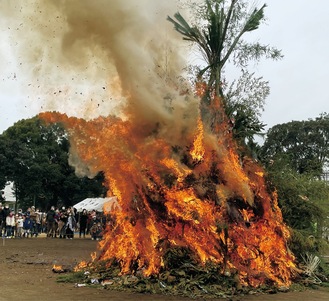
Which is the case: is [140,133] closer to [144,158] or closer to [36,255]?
[144,158]

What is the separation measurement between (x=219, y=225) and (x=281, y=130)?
1638 inches

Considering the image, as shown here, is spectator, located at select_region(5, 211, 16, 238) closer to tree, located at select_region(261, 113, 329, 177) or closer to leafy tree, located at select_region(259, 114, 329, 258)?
leafy tree, located at select_region(259, 114, 329, 258)

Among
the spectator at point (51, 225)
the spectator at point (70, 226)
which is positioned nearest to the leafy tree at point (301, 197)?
the spectator at point (70, 226)

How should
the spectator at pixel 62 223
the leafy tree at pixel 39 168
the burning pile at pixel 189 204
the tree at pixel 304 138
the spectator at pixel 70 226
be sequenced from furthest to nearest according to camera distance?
the tree at pixel 304 138 → the leafy tree at pixel 39 168 → the spectator at pixel 62 223 → the spectator at pixel 70 226 → the burning pile at pixel 189 204

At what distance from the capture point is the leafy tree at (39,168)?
4422 centimetres

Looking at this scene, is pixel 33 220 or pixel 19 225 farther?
pixel 33 220

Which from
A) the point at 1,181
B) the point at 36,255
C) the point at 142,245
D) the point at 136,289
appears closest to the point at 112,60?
the point at 142,245

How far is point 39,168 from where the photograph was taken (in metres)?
44.3

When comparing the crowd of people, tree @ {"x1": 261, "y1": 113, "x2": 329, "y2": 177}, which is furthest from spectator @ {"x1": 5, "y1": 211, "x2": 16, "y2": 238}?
tree @ {"x1": 261, "y1": 113, "x2": 329, "y2": 177}

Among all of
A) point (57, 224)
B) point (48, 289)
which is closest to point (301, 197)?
point (48, 289)

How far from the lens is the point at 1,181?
144 ft

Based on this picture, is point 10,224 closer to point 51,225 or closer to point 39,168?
point 51,225

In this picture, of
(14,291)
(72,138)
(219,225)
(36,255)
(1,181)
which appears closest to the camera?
(14,291)

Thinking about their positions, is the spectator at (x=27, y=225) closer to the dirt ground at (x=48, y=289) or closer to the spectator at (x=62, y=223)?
the spectator at (x=62, y=223)
